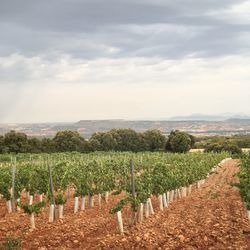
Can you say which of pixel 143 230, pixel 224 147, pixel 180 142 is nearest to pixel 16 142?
pixel 180 142

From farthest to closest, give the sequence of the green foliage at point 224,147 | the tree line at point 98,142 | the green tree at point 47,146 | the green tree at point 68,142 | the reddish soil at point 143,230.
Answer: the green foliage at point 224,147 < the green tree at point 68,142 < the green tree at point 47,146 < the tree line at point 98,142 < the reddish soil at point 143,230

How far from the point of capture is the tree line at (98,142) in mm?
81125

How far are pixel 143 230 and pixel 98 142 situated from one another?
81.4m

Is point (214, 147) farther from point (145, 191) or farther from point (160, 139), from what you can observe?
point (145, 191)

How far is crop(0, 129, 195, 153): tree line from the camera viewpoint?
8112 centimetres

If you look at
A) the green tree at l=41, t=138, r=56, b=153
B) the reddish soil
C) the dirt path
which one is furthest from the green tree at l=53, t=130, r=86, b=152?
the dirt path

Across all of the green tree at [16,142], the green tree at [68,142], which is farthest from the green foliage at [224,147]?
the green tree at [16,142]

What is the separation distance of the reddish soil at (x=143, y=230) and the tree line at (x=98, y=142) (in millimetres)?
61208

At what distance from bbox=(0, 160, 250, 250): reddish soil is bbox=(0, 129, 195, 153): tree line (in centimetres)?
6121

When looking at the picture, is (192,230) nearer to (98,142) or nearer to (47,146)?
(47,146)

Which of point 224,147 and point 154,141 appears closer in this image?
point 224,147

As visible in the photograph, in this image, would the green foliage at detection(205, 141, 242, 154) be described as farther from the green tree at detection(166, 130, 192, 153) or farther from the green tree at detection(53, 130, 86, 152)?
the green tree at detection(53, 130, 86, 152)

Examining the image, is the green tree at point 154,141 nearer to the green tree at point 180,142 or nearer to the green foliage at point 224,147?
the green tree at point 180,142

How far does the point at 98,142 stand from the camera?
318 feet
